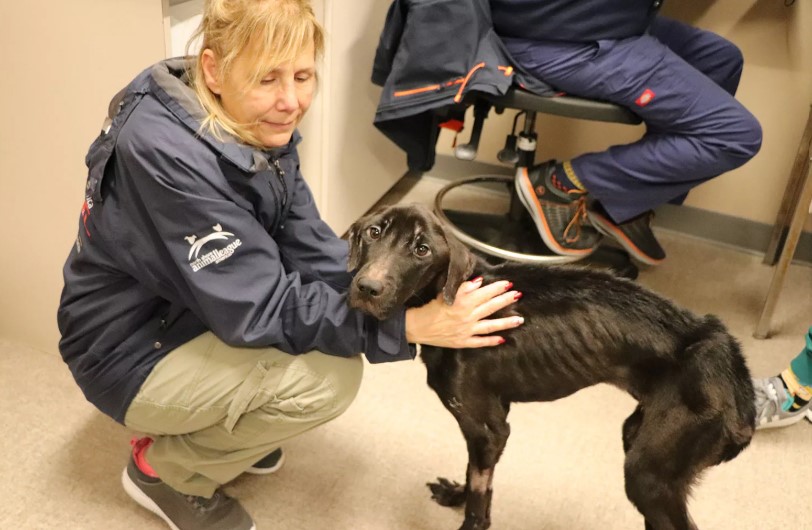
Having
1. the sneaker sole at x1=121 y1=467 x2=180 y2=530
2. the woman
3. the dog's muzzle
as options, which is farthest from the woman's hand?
the sneaker sole at x1=121 y1=467 x2=180 y2=530

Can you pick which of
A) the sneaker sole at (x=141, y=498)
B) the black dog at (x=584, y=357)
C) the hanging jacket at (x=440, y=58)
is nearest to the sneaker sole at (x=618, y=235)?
the hanging jacket at (x=440, y=58)

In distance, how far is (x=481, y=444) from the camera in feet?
5.03

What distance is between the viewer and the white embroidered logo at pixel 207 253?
1331 mm

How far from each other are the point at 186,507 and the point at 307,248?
0.64 m

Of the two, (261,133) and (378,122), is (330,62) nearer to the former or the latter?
(378,122)

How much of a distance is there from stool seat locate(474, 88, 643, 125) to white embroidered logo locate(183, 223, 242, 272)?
1150 millimetres

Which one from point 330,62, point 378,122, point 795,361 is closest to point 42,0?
point 330,62

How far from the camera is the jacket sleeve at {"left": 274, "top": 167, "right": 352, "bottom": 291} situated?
1692 millimetres

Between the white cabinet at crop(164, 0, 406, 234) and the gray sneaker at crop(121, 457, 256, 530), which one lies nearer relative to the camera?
the gray sneaker at crop(121, 457, 256, 530)

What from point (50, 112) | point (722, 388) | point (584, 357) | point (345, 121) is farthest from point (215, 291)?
point (345, 121)

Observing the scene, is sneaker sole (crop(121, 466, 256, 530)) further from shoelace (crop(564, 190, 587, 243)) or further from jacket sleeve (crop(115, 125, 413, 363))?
shoelace (crop(564, 190, 587, 243))

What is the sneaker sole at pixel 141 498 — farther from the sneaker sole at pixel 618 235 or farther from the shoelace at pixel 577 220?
the sneaker sole at pixel 618 235

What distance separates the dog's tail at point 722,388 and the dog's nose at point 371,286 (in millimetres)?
599

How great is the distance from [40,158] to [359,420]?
1090mm
